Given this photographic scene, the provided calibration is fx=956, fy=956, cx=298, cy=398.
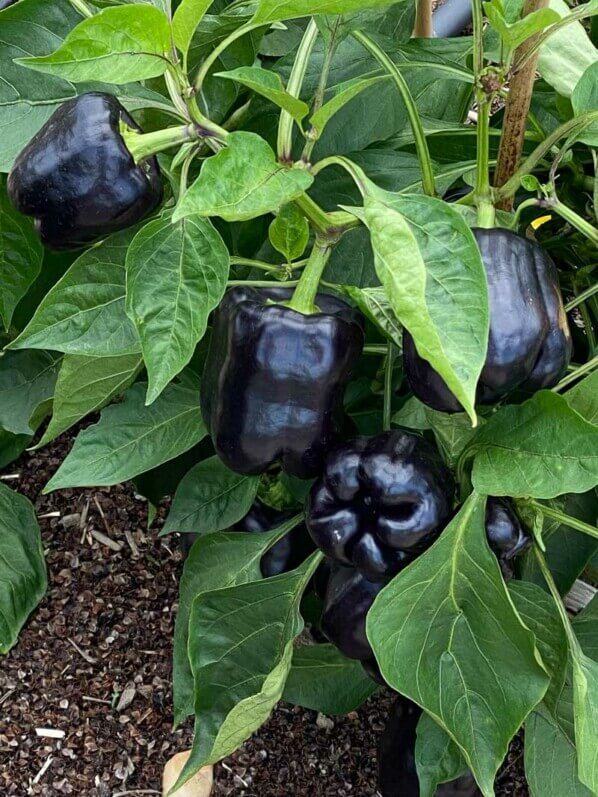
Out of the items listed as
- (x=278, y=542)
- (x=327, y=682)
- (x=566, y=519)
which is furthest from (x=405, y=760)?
(x=566, y=519)

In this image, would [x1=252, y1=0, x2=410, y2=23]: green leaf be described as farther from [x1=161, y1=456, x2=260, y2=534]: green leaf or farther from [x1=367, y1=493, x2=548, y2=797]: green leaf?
[x1=161, y1=456, x2=260, y2=534]: green leaf

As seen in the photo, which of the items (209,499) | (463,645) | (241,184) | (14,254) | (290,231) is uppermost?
(241,184)

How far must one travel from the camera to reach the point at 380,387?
1.05m

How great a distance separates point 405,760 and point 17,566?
542mm

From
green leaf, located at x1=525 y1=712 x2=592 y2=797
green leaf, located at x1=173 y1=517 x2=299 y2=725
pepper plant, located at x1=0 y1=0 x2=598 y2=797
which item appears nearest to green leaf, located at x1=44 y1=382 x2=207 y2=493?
pepper plant, located at x1=0 y1=0 x2=598 y2=797

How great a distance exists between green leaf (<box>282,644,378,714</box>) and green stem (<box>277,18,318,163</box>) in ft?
2.22

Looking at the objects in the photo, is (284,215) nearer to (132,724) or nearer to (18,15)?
(18,15)

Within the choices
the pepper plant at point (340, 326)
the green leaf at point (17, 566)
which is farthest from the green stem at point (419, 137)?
the green leaf at point (17, 566)

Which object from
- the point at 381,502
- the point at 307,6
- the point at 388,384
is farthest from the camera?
the point at 388,384

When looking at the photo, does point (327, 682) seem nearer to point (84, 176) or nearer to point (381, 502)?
point (381, 502)

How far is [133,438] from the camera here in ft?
3.13

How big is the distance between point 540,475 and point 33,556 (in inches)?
31.2

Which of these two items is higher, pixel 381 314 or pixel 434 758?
pixel 381 314

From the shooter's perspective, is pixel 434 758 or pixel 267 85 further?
pixel 434 758
